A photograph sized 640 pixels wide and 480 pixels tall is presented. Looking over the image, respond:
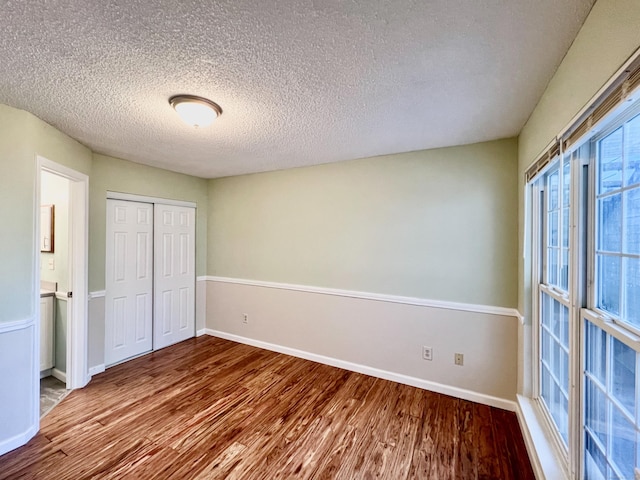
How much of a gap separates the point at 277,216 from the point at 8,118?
2.37 meters

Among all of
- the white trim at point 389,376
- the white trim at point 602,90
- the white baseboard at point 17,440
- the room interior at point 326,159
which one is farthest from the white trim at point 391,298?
the white baseboard at point 17,440

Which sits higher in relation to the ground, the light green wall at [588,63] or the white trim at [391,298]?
the light green wall at [588,63]

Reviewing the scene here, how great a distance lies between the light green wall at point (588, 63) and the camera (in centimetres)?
85

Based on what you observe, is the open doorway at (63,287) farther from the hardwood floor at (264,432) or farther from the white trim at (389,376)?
the white trim at (389,376)

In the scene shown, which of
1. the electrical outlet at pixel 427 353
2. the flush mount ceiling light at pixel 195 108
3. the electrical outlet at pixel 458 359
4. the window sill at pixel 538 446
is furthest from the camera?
the electrical outlet at pixel 427 353

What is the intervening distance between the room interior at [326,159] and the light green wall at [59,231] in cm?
22

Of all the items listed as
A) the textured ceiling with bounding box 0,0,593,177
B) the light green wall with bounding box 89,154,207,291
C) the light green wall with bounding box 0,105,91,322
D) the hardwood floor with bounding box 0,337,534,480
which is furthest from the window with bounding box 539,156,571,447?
the light green wall with bounding box 89,154,207,291

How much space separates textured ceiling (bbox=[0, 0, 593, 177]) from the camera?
108 centimetres

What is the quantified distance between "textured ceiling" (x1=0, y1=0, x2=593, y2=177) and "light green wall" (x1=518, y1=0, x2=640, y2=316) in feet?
0.22

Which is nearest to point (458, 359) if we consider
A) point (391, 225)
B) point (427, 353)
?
point (427, 353)

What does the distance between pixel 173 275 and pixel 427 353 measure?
329 cm

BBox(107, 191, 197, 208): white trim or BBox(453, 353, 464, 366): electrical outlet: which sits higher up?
BBox(107, 191, 197, 208): white trim

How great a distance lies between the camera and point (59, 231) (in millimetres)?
2805

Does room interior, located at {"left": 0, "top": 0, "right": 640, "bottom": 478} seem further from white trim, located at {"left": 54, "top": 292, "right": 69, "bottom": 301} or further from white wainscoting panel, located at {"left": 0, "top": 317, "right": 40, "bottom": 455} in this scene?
white trim, located at {"left": 54, "top": 292, "right": 69, "bottom": 301}
